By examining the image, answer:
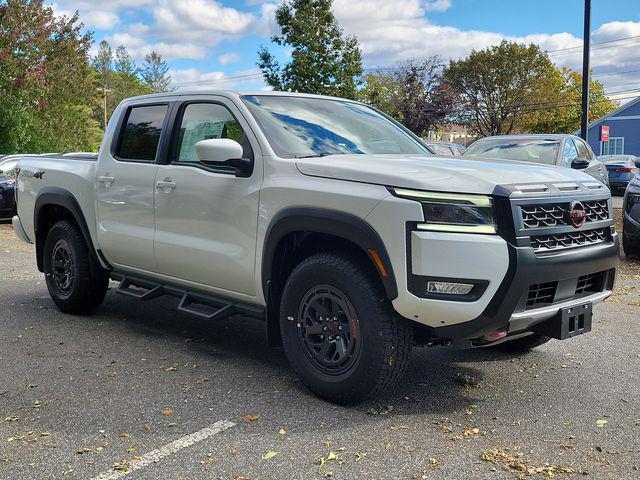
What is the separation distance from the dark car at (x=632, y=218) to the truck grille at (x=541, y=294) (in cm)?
583

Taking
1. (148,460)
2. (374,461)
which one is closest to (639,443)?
(374,461)

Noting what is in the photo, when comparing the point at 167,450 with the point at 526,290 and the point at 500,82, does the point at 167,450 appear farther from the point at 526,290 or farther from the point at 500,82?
the point at 500,82

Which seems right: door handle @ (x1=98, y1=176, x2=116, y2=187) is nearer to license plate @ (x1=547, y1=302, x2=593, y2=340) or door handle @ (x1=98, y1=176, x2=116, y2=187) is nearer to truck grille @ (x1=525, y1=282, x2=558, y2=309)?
truck grille @ (x1=525, y1=282, x2=558, y2=309)

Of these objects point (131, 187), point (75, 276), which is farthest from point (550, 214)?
point (75, 276)

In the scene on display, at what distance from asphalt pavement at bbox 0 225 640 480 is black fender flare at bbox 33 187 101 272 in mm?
782

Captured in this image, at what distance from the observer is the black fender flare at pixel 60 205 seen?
19.9 ft

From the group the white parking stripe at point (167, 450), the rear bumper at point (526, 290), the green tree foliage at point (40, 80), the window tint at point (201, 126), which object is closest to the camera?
the white parking stripe at point (167, 450)

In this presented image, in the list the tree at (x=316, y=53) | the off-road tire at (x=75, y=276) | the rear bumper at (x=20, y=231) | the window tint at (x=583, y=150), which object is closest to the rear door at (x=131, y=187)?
the off-road tire at (x=75, y=276)

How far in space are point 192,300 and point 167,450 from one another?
1733mm

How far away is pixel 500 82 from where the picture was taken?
49.0 m

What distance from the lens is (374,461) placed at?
3.35 meters

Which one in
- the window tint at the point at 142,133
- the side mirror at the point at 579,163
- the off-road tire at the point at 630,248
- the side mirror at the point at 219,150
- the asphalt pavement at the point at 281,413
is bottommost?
the asphalt pavement at the point at 281,413

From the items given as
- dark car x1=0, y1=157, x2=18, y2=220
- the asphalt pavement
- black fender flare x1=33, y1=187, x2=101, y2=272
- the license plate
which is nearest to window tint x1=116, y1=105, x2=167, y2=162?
black fender flare x1=33, y1=187, x2=101, y2=272

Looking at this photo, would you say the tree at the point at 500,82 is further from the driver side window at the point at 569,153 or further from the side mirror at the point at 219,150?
the side mirror at the point at 219,150
